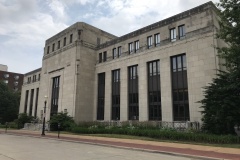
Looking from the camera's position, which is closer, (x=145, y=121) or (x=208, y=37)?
(x=208, y=37)

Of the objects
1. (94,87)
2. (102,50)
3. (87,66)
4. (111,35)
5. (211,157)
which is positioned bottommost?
(211,157)

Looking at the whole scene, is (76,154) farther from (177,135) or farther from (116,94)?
(116,94)

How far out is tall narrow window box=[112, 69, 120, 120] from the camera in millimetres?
36397

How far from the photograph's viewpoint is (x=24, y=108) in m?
63.0

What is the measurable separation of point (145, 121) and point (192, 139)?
37.1 ft

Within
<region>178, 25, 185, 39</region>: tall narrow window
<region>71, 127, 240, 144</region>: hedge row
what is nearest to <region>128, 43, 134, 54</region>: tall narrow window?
<region>178, 25, 185, 39</region>: tall narrow window

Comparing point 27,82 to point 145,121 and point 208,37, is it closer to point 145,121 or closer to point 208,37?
point 145,121

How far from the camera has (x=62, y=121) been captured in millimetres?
34531

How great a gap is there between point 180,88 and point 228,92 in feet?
31.2

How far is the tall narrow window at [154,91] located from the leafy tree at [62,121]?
480 inches

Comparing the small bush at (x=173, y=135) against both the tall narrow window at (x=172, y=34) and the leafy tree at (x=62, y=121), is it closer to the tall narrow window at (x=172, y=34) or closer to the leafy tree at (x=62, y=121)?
the leafy tree at (x=62, y=121)

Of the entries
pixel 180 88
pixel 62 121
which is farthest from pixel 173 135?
pixel 62 121

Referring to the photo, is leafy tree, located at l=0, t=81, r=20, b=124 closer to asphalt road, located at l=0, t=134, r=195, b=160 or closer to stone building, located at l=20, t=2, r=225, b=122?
stone building, located at l=20, t=2, r=225, b=122

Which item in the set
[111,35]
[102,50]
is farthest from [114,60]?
[111,35]
